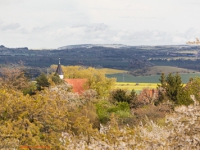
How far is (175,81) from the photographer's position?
4241 cm

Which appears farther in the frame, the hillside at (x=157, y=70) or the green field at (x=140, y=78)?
the hillside at (x=157, y=70)

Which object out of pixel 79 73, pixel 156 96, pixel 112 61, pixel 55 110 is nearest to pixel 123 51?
pixel 112 61

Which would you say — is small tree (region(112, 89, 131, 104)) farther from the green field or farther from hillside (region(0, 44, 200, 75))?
hillside (region(0, 44, 200, 75))

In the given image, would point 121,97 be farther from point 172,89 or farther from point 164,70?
point 164,70

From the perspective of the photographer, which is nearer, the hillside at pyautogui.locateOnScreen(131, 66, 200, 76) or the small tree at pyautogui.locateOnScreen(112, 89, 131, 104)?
the small tree at pyautogui.locateOnScreen(112, 89, 131, 104)

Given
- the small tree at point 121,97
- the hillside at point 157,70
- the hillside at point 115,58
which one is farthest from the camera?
the hillside at point 115,58

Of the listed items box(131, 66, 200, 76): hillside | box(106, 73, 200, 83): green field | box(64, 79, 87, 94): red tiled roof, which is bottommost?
box(106, 73, 200, 83): green field

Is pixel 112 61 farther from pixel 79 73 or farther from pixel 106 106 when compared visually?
pixel 106 106

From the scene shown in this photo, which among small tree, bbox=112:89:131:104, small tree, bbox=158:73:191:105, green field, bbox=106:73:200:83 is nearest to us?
small tree, bbox=158:73:191:105

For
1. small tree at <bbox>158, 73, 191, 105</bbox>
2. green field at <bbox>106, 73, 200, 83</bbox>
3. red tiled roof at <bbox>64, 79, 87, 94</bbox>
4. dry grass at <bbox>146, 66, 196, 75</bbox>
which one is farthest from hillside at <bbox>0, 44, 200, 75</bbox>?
small tree at <bbox>158, 73, 191, 105</bbox>

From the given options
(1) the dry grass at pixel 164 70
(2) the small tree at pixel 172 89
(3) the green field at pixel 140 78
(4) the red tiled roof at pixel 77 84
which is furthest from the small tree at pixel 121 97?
(1) the dry grass at pixel 164 70

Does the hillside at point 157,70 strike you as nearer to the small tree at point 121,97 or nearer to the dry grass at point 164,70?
the dry grass at point 164,70

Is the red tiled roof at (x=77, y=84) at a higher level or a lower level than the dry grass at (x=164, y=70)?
higher

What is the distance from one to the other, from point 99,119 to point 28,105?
48.8 feet
